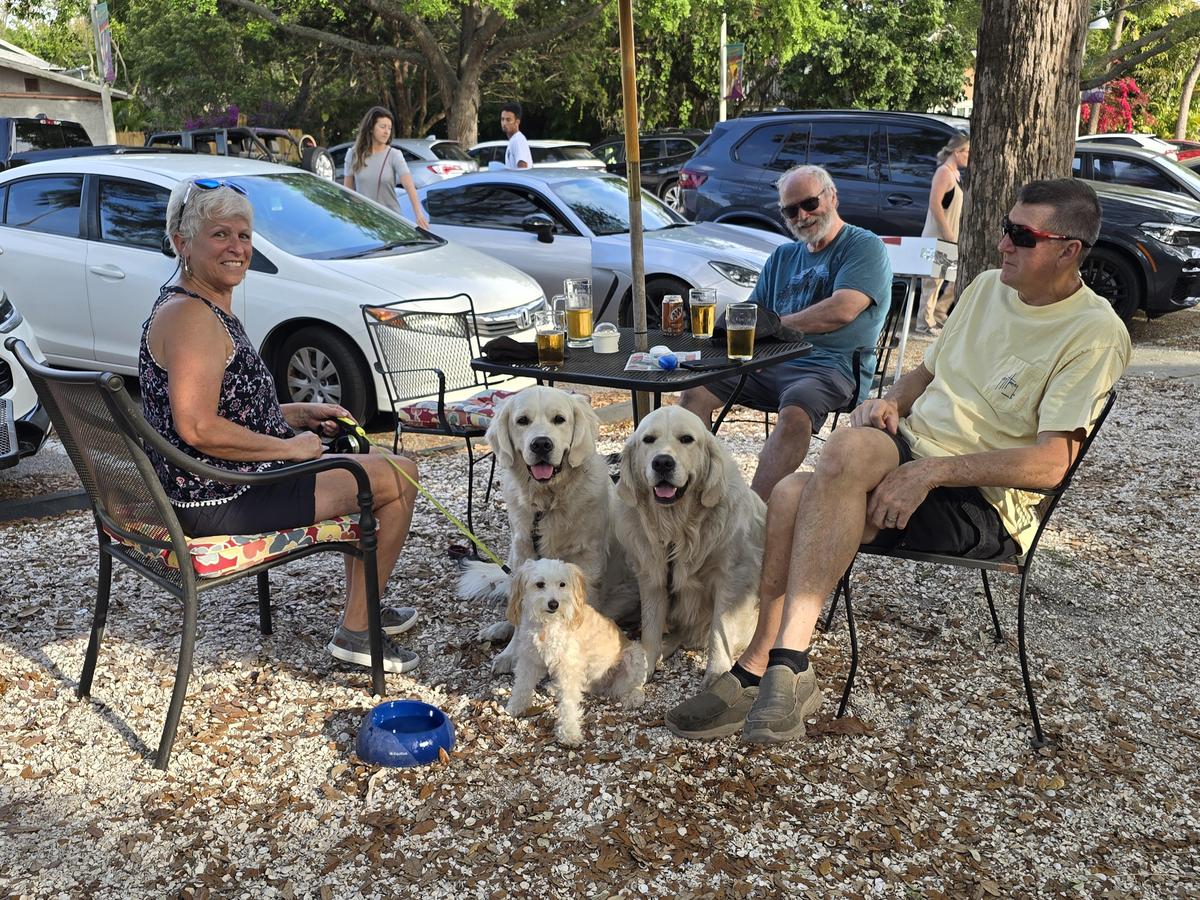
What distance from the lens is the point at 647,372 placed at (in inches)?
167

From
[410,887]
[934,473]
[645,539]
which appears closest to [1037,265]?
[934,473]

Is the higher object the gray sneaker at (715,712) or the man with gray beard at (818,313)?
the man with gray beard at (818,313)

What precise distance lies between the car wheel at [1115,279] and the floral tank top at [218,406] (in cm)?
914

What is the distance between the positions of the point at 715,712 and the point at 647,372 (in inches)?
57.1

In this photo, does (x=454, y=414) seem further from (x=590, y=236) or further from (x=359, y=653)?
(x=590, y=236)

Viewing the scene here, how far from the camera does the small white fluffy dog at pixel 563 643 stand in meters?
3.48

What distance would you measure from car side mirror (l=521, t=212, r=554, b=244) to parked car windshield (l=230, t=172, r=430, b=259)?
5.03 ft

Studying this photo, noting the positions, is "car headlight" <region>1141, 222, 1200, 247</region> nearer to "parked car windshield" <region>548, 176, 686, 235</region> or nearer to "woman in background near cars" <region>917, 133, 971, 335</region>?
"woman in background near cars" <region>917, 133, 971, 335</region>

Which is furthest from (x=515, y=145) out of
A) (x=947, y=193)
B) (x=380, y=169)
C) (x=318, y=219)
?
(x=318, y=219)

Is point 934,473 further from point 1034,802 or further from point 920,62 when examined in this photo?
point 920,62

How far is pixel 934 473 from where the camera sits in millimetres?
3318

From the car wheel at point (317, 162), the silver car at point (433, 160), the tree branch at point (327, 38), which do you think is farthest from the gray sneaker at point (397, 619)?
Result: the tree branch at point (327, 38)

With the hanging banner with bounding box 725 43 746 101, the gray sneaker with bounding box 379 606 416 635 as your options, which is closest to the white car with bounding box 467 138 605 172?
the hanging banner with bounding box 725 43 746 101

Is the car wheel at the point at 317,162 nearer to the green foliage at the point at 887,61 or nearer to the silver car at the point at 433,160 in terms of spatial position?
the silver car at the point at 433,160
